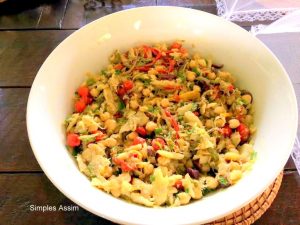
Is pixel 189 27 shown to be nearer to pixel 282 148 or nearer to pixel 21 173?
pixel 282 148

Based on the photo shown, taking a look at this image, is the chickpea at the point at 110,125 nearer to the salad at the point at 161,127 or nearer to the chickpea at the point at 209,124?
the salad at the point at 161,127

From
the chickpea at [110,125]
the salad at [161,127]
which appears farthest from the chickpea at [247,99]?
the chickpea at [110,125]

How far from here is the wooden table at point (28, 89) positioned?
85 cm

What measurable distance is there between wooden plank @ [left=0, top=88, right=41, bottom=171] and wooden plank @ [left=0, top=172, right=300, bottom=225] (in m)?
0.03

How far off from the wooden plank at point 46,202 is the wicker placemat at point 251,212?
39mm

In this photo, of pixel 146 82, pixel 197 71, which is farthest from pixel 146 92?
pixel 197 71

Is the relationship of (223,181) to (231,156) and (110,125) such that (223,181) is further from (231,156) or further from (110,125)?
(110,125)

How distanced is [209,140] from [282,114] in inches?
6.4

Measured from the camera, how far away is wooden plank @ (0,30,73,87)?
1148 mm

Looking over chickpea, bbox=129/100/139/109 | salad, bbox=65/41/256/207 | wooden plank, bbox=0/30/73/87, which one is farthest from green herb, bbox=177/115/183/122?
wooden plank, bbox=0/30/73/87

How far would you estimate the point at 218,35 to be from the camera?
3.20 ft

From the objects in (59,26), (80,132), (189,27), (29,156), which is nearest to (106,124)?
(80,132)

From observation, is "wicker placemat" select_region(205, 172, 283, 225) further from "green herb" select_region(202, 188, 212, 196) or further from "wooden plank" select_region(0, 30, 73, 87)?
"wooden plank" select_region(0, 30, 73, 87)

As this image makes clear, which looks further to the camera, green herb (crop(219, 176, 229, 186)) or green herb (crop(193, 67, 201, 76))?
green herb (crop(193, 67, 201, 76))
